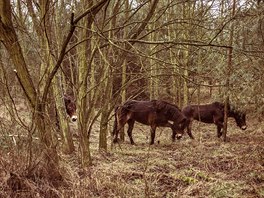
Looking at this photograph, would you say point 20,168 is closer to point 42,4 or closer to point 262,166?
point 42,4

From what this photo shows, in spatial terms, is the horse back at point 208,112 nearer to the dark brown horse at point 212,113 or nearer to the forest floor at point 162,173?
the dark brown horse at point 212,113

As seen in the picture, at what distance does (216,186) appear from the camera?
6.81 m

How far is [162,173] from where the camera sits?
794 cm

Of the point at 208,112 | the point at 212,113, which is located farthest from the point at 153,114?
the point at 212,113

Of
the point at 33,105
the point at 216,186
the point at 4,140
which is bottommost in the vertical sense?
the point at 216,186

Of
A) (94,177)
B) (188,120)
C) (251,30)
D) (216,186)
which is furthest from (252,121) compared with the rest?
(94,177)

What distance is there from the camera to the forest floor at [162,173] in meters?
5.71

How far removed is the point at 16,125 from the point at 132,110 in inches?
315

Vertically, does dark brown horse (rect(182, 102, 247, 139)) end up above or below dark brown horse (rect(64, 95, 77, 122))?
below

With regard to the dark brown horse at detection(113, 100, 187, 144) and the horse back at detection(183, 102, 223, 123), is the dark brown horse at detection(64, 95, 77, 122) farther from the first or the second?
the horse back at detection(183, 102, 223, 123)

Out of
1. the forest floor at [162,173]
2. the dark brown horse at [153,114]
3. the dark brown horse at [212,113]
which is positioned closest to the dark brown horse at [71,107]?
the forest floor at [162,173]

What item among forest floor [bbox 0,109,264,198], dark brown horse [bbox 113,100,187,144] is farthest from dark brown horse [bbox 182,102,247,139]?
forest floor [bbox 0,109,264,198]

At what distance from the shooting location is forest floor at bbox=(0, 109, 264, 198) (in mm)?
5715

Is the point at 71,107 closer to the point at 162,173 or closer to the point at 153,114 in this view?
the point at 153,114
